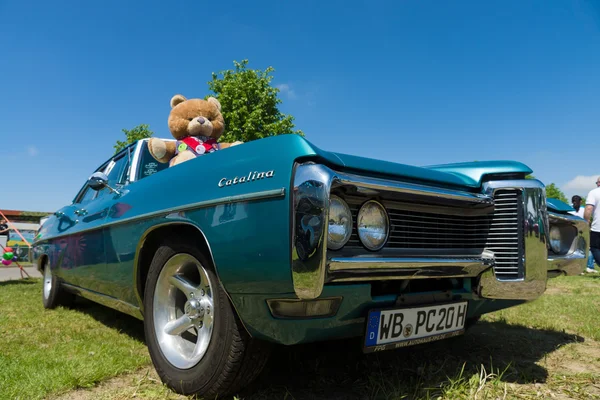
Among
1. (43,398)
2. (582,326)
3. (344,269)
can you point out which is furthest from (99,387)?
(582,326)

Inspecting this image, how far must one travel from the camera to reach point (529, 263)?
199cm

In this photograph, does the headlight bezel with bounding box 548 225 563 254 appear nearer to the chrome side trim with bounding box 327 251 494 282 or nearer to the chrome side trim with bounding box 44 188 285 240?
the chrome side trim with bounding box 327 251 494 282

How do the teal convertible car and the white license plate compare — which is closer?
the teal convertible car

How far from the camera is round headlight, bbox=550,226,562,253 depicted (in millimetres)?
2576

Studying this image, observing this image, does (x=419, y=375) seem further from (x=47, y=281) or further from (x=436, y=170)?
(x=47, y=281)

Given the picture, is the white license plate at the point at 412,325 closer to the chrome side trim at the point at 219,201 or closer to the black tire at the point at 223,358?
the black tire at the point at 223,358

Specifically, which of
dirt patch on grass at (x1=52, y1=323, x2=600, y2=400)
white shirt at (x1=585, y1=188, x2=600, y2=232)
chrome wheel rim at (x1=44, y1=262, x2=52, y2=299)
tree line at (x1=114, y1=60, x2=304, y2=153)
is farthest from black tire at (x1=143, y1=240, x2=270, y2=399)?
tree line at (x1=114, y1=60, x2=304, y2=153)

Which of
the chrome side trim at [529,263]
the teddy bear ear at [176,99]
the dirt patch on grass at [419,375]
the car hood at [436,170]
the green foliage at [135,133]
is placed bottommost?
the dirt patch on grass at [419,375]

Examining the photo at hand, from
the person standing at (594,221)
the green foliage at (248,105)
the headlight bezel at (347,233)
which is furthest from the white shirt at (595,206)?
the green foliage at (248,105)

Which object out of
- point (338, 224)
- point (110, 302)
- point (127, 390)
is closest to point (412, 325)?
point (338, 224)

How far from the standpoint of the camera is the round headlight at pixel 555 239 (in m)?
2.58

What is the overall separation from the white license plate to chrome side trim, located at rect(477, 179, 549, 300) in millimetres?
156

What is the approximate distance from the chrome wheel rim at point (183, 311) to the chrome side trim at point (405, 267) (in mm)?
613

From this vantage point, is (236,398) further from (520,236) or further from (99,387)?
(520,236)
